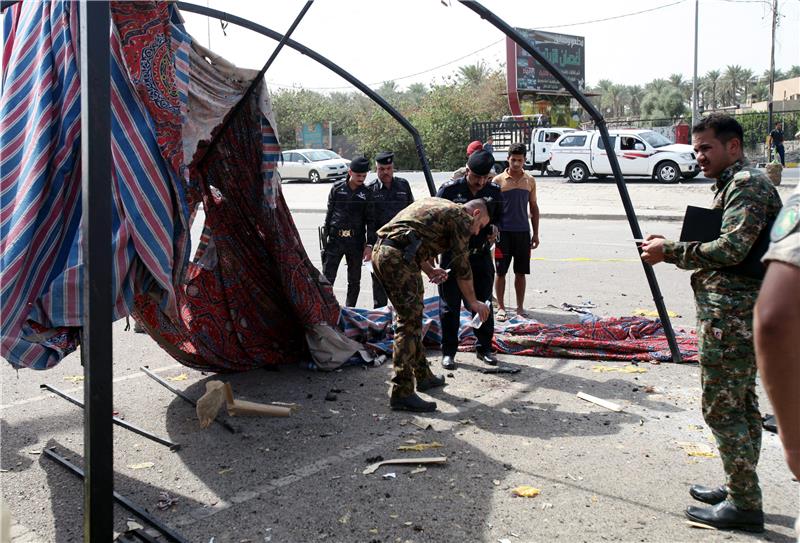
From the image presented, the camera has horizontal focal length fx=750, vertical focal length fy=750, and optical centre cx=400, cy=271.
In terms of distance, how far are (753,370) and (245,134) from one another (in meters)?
4.45

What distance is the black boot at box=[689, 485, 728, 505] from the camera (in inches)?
163

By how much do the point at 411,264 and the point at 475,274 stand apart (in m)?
1.27

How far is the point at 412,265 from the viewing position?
5.92 meters

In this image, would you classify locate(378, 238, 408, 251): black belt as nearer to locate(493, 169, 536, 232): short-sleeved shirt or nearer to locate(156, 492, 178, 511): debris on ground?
locate(156, 492, 178, 511): debris on ground

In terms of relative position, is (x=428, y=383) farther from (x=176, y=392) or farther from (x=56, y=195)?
(x=56, y=195)

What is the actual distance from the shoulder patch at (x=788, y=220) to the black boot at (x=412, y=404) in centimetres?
408

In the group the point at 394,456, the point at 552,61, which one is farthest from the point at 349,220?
the point at 552,61

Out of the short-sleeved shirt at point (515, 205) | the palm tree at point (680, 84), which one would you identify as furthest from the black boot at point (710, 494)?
the palm tree at point (680, 84)

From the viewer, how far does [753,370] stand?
3850 mm

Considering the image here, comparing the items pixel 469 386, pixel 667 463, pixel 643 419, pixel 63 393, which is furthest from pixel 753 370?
pixel 63 393

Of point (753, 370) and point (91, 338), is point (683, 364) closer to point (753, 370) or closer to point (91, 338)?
point (753, 370)

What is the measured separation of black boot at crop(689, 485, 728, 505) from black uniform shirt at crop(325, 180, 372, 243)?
5109 mm

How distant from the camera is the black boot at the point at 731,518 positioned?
385cm

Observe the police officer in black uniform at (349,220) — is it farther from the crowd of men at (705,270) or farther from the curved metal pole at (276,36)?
the curved metal pole at (276,36)
